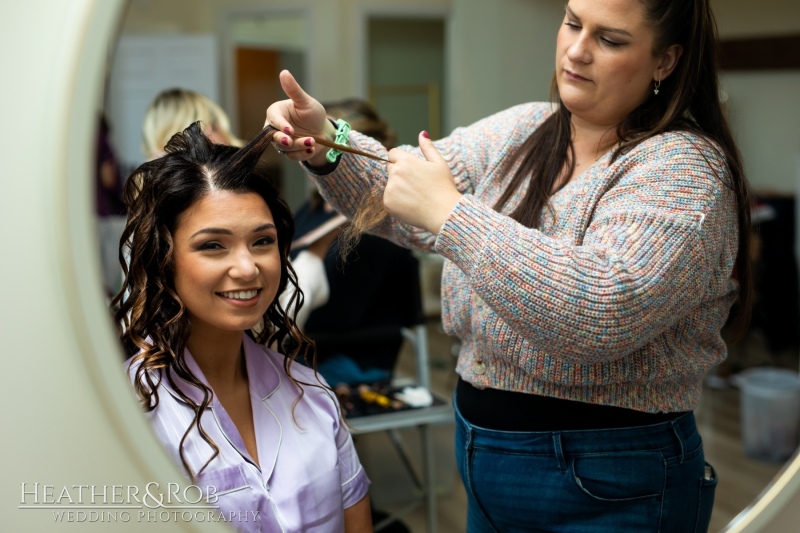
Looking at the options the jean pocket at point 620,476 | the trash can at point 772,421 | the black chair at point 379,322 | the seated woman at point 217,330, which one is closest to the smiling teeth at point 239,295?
the seated woman at point 217,330

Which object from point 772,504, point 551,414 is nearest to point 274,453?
point 551,414

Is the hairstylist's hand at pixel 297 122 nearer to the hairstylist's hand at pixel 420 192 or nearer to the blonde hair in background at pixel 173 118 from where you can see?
the hairstylist's hand at pixel 420 192

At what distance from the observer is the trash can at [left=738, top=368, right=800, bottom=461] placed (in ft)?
9.58

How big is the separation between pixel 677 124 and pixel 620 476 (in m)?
0.38

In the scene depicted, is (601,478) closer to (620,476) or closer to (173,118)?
(620,476)

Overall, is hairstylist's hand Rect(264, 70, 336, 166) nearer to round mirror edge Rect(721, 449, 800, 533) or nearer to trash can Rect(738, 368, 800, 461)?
round mirror edge Rect(721, 449, 800, 533)

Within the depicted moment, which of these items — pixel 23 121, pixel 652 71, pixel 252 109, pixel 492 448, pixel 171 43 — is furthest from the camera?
pixel 252 109

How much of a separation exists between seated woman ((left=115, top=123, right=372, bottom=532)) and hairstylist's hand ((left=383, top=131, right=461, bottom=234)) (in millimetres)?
164

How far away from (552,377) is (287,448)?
300 millimetres

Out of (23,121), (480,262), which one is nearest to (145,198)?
(23,121)

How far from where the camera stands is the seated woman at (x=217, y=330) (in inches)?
34.2

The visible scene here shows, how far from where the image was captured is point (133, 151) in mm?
4645

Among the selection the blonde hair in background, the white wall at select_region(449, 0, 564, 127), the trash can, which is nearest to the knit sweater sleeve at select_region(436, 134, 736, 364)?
the blonde hair in background

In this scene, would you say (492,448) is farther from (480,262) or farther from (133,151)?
(133,151)
